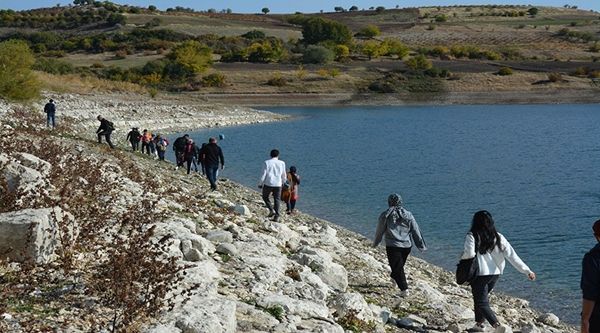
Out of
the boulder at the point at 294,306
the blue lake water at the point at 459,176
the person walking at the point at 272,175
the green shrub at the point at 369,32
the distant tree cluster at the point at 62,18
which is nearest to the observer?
the boulder at the point at 294,306

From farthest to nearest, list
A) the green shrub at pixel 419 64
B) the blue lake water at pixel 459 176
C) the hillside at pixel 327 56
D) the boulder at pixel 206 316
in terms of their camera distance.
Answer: the green shrub at pixel 419 64, the hillside at pixel 327 56, the blue lake water at pixel 459 176, the boulder at pixel 206 316

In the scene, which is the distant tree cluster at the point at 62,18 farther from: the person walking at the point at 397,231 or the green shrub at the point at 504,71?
the person walking at the point at 397,231

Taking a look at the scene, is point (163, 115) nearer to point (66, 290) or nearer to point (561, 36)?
point (66, 290)

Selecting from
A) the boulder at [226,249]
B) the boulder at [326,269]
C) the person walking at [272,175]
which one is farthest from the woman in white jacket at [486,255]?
the person walking at [272,175]

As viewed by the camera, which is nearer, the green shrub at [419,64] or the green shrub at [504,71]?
the green shrub at [504,71]

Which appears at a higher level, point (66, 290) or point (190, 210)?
point (66, 290)

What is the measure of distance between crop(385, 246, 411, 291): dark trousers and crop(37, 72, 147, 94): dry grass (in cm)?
5029

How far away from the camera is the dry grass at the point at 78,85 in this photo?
59.0m

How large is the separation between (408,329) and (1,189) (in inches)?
207

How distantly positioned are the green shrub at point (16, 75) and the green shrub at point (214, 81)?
49.8 meters

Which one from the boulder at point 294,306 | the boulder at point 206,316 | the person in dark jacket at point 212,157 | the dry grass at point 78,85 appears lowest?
the dry grass at point 78,85

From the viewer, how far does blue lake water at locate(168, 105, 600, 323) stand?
18.2m

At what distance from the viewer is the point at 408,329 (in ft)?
29.1

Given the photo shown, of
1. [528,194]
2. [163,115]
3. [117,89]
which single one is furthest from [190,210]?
[117,89]
